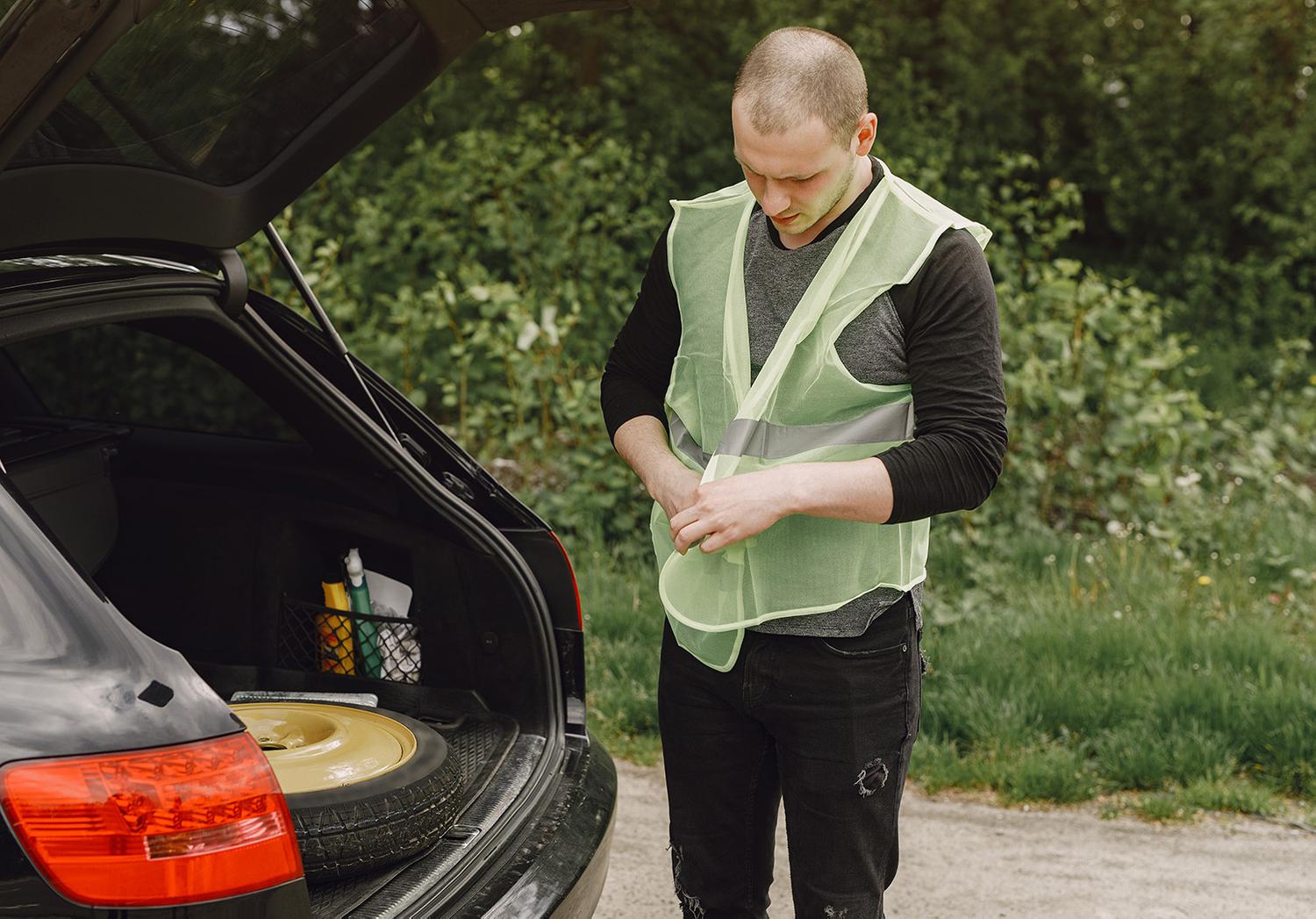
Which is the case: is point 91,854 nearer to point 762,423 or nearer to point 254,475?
point 762,423

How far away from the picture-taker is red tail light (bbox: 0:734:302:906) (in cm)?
154

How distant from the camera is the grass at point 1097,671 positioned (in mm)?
3742

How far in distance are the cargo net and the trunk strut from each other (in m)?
0.39

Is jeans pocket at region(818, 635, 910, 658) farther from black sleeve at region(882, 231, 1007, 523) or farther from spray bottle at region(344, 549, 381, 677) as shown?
spray bottle at region(344, 549, 381, 677)

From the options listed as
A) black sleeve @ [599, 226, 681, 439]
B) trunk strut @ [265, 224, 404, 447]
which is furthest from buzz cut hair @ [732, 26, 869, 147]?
trunk strut @ [265, 224, 404, 447]

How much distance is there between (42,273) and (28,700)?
0.80 meters

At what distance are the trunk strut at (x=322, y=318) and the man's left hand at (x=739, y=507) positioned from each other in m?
0.92

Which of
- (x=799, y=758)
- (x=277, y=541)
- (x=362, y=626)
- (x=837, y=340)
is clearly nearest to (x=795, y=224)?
(x=837, y=340)

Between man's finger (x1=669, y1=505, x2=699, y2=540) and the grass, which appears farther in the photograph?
the grass

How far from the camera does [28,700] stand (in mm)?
1582

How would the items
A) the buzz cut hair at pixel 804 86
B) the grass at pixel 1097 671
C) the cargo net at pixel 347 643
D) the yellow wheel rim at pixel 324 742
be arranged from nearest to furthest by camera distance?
the buzz cut hair at pixel 804 86, the yellow wheel rim at pixel 324 742, the cargo net at pixel 347 643, the grass at pixel 1097 671

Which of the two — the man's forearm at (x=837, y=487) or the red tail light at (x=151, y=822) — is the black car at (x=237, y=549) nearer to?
the red tail light at (x=151, y=822)

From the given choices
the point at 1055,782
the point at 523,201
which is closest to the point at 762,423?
the point at 1055,782

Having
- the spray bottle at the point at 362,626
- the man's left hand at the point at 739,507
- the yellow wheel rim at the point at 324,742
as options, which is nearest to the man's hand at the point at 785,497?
the man's left hand at the point at 739,507
